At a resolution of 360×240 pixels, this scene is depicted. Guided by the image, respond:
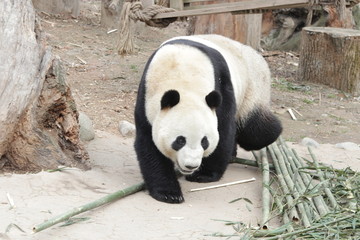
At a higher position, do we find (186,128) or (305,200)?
(186,128)

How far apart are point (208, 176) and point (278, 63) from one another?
6.19 m

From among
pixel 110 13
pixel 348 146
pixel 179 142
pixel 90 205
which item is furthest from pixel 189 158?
pixel 110 13

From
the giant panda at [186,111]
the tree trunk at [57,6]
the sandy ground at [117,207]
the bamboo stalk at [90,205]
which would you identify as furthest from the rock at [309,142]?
the tree trunk at [57,6]

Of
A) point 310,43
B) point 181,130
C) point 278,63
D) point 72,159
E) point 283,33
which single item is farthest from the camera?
point 283,33

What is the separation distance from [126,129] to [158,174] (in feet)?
6.74

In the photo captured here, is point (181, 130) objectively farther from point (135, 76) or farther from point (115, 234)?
point (135, 76)

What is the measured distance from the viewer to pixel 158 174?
5.00m

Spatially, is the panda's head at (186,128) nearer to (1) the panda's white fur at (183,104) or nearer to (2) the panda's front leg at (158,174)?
(1) the panda's white fur at (183,104)

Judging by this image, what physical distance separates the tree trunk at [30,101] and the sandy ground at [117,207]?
9.8 inches

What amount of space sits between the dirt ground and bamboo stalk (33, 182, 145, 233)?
6 centimetres

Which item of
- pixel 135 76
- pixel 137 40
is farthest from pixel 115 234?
pixel 137 40

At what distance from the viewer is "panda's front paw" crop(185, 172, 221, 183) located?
5.54 meters

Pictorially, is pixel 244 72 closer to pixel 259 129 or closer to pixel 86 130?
pixel 259 129

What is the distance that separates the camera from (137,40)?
1138cm
